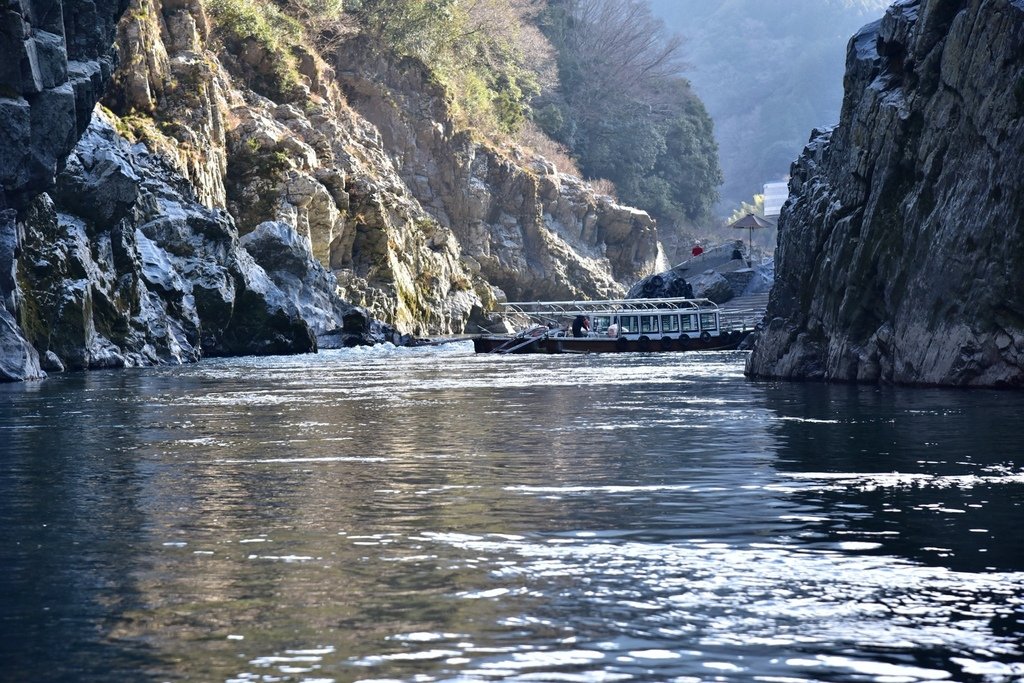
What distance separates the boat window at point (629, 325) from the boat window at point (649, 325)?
0.96ft

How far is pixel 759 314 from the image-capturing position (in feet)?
251

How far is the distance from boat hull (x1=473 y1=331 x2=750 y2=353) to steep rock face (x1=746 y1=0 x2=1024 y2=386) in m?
30.2

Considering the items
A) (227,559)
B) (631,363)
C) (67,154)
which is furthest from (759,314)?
(227,559)

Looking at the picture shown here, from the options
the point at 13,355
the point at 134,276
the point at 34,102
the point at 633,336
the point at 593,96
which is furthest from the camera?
the point at 593,96

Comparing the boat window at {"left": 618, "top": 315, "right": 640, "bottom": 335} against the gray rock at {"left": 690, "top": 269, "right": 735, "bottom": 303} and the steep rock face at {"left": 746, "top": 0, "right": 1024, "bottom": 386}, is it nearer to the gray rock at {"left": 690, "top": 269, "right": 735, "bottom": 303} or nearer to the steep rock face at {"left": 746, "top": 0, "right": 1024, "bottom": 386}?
the gray rock at {"left": 690, "top": 269, "right": 735, "bottom": 303}

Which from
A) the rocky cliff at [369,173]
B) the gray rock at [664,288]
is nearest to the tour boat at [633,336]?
the rocky cliff at [369,173]

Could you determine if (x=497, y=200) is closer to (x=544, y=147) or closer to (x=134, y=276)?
(x=544, y=147)

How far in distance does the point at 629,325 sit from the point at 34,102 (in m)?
34.9

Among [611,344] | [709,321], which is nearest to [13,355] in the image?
[611,344]

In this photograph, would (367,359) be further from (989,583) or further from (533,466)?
(989,583)

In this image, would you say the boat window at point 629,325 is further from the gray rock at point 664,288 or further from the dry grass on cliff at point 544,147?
the dry grass on cliff at point 544,147

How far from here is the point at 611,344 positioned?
211 feet

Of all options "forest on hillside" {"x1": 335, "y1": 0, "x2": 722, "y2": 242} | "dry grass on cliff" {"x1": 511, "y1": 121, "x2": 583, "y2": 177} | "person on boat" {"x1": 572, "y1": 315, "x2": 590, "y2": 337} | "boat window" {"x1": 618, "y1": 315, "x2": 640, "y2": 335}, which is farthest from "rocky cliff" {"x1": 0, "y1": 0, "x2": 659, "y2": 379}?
"boat window" {"x1": 618, "y1": 315, "x2": 640, "y2": 335}

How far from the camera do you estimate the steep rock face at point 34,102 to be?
3416 centimetres
